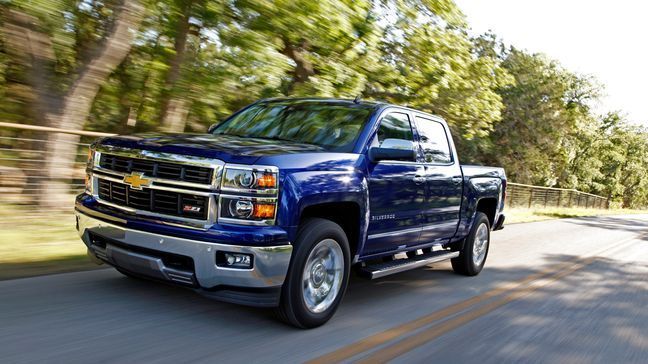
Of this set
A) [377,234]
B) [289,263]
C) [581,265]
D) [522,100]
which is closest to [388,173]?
[377,234]

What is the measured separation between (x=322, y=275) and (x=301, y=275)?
40cm

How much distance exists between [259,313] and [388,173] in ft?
5.61

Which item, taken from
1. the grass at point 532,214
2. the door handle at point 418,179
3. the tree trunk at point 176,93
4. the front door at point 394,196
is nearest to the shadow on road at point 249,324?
the front door at point 394,196

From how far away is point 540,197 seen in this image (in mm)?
29594

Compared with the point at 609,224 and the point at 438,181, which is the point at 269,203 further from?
the point at 609,224

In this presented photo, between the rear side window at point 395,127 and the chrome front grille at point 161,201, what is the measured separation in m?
2.00

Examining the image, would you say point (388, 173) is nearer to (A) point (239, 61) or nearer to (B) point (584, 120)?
(A) point (239, 61)

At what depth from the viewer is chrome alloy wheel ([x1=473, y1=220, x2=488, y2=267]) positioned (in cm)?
790

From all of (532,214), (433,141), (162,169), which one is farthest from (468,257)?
(532,214)

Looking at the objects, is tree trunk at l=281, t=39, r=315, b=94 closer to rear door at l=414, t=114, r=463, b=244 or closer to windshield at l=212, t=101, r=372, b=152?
rear door at l=414, t=114, r=463, b=244

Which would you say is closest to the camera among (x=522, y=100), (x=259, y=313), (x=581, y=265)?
(x=259, y=313)

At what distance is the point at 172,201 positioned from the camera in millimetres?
4359

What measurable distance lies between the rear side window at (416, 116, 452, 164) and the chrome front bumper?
266 centimetres

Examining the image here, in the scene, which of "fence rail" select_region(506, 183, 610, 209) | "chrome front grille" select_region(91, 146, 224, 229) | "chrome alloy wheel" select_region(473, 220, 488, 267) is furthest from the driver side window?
"fence rail" select_region(506, 183, 610, 209)
